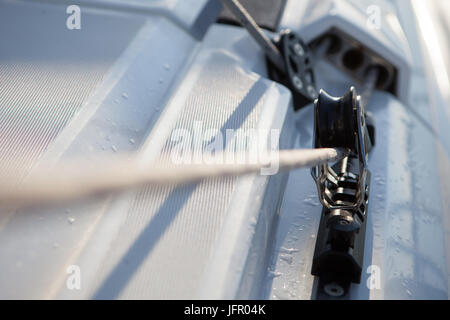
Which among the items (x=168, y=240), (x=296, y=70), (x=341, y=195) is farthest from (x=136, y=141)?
(x=296, y=70)

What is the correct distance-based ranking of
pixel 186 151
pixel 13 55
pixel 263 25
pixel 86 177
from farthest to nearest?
1. pixel 263 25
2. pixel 13 55
3. pixel 186 151
4. pixel 86 177

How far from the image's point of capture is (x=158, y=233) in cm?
78

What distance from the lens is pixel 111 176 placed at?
546 millimetres

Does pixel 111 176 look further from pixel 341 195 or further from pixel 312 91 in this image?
pixel 312 91

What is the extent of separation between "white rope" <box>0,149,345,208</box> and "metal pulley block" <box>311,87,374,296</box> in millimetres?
39

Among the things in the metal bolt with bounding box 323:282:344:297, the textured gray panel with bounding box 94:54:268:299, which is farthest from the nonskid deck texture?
the metal bolt with bounding box 323:282:344:297

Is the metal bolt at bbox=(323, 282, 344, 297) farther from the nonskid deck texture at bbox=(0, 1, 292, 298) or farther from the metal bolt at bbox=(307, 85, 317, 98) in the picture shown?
the metal bolt at bbox=(307, 85, 317, 98)

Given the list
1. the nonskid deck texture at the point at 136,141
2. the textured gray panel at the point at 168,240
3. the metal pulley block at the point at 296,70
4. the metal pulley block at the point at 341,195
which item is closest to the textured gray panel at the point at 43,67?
the nonskid deck texture at the point at 136,141

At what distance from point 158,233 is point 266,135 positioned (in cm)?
32

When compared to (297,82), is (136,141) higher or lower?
lower

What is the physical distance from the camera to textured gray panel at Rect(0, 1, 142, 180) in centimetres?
89

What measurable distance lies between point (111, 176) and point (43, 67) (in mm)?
622
